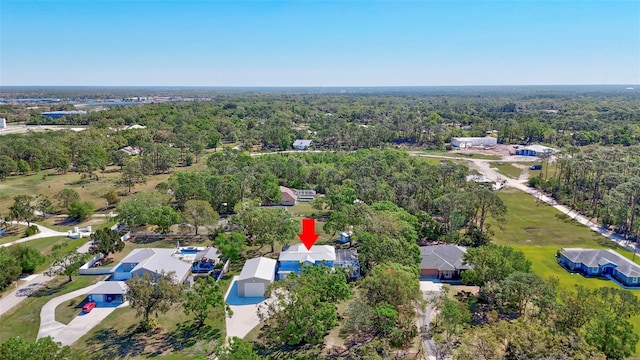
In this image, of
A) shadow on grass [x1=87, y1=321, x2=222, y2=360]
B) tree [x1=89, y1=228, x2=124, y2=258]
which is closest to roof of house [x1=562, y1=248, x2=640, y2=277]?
shadow on grass [x1=87, y1=321, x2=222, y2=360]

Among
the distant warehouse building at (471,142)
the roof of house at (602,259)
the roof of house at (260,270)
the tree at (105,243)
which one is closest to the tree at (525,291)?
the roof of house at (602,259)

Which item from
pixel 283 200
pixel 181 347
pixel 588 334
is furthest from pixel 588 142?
pixel 181 347

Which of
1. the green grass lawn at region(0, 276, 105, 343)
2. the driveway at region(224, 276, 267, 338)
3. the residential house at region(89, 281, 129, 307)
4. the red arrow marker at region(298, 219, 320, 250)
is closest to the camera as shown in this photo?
the green grass lawn at region(0, 276, 105, 343)

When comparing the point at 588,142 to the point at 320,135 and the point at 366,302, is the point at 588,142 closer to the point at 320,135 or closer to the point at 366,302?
the point at 320,135

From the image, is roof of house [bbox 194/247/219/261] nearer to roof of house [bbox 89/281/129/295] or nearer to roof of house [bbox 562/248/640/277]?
roof of house [bbox 89/281/129/295]

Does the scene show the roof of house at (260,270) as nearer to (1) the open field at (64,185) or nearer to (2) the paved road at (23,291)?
(2) the paved road at (23,291)

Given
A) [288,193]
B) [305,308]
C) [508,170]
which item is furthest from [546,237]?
[508,170]

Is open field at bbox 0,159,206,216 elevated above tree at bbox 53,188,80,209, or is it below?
below
